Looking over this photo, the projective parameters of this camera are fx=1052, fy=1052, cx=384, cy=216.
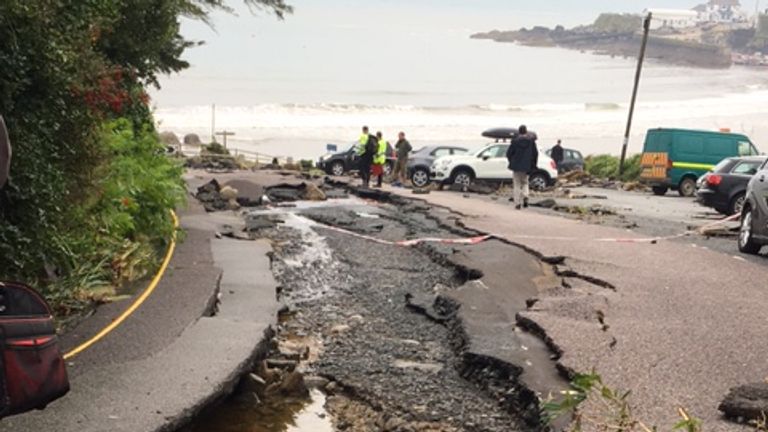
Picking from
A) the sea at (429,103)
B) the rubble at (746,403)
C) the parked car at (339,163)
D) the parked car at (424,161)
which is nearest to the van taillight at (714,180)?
the parked car at (424,161)

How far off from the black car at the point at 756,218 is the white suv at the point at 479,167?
15.9 metres

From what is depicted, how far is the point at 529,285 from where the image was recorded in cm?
1111

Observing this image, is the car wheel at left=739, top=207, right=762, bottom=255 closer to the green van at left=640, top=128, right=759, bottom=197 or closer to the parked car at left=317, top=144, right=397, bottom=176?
the green van at left=640, top=128, right=759, bottom=197

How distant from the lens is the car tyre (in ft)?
99.6

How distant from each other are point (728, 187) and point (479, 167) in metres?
10.1

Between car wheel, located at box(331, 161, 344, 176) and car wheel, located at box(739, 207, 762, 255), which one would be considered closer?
car wheel, located at box(739, 207, 762, 255)

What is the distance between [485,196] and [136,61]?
12802 millimetres

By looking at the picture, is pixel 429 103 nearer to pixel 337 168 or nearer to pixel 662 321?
pixel 337 168

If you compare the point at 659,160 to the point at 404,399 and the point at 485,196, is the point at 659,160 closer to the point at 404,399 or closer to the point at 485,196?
the point at 485,196

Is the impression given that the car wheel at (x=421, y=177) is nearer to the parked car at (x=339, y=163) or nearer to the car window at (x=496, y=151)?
Result: the car window at (x=496, y=151)

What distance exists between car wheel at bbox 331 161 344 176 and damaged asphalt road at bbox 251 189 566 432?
2067 cm

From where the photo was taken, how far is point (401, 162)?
103 feet

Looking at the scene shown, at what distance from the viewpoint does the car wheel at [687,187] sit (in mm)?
30844

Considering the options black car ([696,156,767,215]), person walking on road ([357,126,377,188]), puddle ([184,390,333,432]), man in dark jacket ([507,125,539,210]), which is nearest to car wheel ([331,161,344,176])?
person walking on road ([357,126,377,188])
